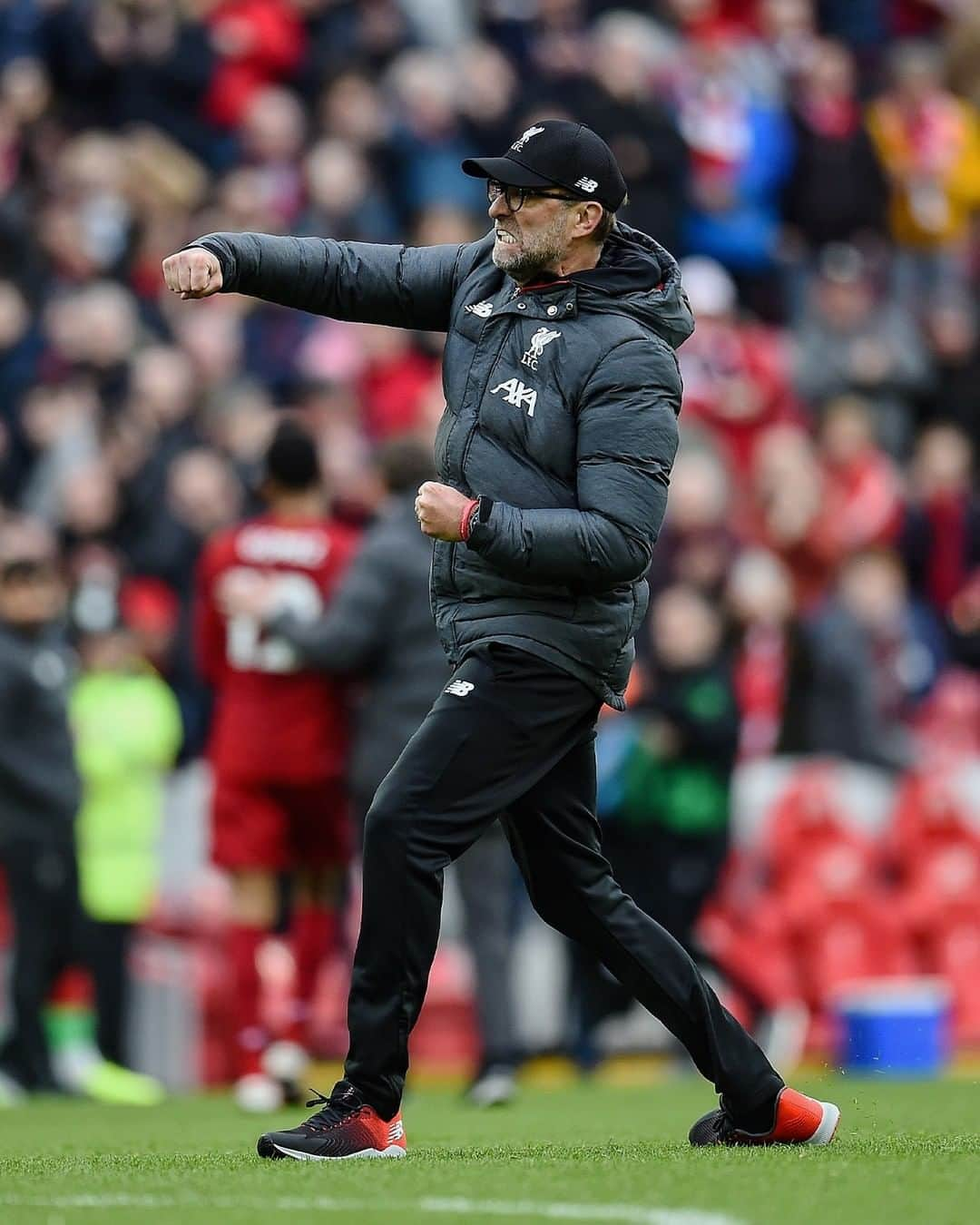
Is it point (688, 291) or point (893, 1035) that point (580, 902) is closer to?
point (893, 1035)

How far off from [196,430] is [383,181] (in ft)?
9.69

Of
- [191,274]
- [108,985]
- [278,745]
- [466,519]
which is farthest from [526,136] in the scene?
[108,985]

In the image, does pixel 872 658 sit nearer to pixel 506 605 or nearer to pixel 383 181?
pixel 383 181

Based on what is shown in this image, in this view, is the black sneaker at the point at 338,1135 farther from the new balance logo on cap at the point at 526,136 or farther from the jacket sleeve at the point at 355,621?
the jacket sleeve at the point at 355,621

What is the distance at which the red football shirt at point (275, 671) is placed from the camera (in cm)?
945

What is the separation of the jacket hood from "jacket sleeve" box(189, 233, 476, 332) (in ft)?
1.22

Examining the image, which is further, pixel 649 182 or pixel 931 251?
pixel 931 251

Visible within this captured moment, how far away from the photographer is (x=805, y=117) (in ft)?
57.2

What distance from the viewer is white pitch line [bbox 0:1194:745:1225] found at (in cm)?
497

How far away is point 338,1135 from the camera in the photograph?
240 inches

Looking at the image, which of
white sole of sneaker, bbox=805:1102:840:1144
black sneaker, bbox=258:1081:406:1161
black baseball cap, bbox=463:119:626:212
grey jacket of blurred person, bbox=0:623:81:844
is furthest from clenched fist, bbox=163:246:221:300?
grey jacket of blurred person, bbox=0:623:81:844

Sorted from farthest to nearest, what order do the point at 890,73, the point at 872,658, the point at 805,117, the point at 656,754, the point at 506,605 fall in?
the point at 890,73
the point at 805,117
the point at 872,658
the point at 656,754
the point at 506,605

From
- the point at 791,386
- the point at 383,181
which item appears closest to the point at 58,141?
the point at 383,181

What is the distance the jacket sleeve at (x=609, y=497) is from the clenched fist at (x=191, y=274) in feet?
2.72
